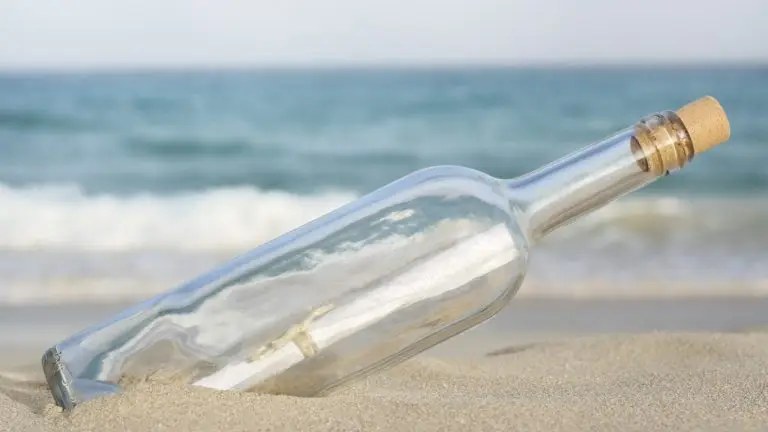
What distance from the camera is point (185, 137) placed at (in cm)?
1369

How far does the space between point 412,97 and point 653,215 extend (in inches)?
464

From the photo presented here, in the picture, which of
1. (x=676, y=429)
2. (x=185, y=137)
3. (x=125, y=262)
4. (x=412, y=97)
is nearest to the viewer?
(x=676, y=429)

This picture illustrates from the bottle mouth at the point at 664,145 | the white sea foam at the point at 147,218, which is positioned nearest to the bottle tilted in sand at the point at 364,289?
the bottle mouth at the point at 664,145

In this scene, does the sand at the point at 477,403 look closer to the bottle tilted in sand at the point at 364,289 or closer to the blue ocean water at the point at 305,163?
the bottle tilted in sand at the point at 364,289

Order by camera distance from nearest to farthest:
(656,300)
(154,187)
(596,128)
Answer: (656,300)
(154,187)
(596,128)

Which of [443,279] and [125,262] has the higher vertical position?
→ [443,279]

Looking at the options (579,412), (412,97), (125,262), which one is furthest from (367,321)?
(412,97)

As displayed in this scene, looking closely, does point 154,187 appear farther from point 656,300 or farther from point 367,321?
point 367,321

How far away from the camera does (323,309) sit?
44.9 inches

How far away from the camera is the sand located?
1.10 meters

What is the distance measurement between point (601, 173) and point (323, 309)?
399 millimetres

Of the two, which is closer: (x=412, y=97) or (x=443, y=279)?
(x=443, y=279)

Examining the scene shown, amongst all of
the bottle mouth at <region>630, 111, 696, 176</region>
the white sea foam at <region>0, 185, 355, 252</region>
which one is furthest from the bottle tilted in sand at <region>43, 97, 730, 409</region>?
the white sea foam at <region>0, 185, 355, 252</region>

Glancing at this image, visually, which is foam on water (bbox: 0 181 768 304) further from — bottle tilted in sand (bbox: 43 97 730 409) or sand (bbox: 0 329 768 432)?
bottle tilted in sand (bbox: 43 97 730 409)
